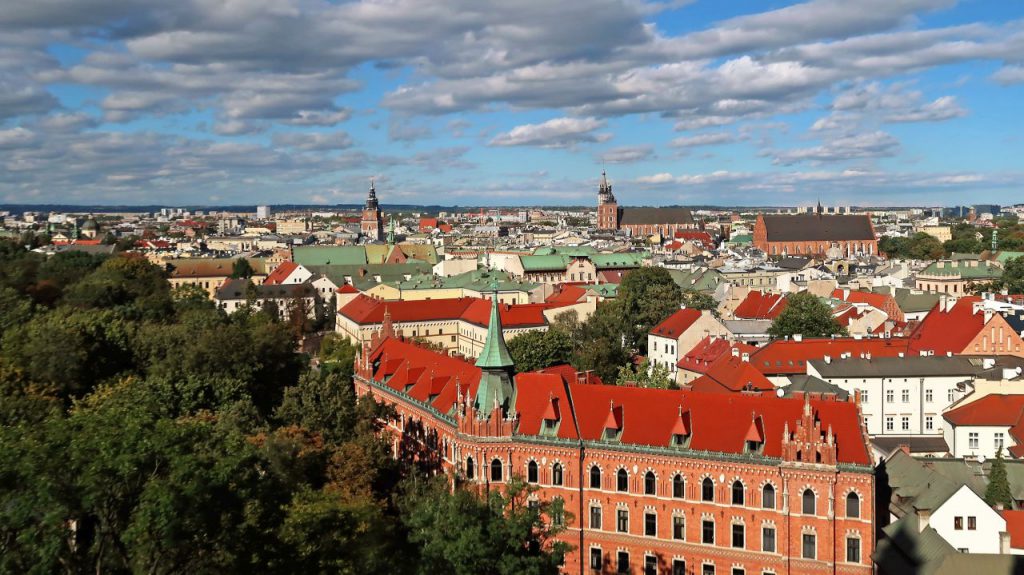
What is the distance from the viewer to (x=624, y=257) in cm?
18988

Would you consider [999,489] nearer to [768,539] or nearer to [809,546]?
[809,546]

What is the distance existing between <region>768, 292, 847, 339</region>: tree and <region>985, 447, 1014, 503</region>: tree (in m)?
44.1

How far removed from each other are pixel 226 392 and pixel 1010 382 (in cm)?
5811

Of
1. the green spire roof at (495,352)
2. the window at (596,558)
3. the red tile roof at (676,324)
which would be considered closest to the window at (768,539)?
the window at (596,558)

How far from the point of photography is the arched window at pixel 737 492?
158 ft

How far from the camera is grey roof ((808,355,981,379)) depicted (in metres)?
77.2

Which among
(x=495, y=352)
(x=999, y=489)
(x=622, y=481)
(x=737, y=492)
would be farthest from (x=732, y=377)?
(x=737, y=492)

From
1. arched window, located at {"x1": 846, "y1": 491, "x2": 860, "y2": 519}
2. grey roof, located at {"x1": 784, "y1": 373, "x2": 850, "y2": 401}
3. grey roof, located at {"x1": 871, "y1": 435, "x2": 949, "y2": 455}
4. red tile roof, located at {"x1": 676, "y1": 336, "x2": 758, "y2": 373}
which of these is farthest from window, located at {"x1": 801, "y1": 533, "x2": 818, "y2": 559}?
red tile roof, located at {"x1": 676, "y1": 336, "x2": 758, "y2": 373}

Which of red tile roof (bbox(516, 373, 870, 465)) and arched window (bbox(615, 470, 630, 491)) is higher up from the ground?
red tile roof (bbox(516, 373, 870, 465))

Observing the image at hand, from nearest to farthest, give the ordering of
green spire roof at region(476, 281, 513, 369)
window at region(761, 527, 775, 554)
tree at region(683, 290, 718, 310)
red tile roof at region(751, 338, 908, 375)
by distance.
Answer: window at region(761, 527, 775, 554) → green spire roof at region(476, 281, 513, 369) → red tile roof at region(751, 338, 908, 375) → tree at region(683, 290, 718, 310)

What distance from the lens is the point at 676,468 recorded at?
4919 centimetres

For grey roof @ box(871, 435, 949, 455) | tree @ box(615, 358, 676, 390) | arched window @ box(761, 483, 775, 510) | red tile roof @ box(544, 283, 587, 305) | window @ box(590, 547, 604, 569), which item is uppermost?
red tile roof @ box(544, 283, 587, 305)

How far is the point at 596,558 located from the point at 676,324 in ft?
166

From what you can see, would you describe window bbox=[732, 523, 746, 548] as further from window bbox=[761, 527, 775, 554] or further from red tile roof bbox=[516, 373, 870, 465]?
red tile roof bbox=[516, 373, 870, 465]
